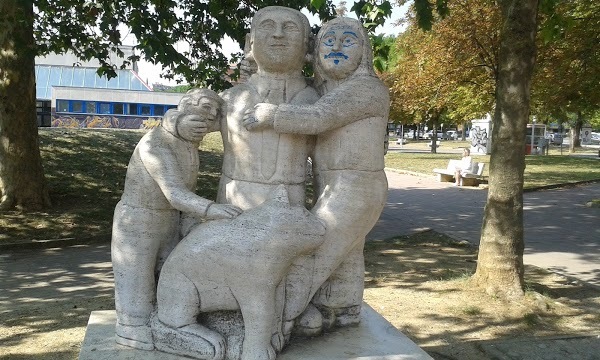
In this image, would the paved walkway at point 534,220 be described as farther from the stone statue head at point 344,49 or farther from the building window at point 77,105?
the building window at point 77,105

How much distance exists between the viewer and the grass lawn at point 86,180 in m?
9.62

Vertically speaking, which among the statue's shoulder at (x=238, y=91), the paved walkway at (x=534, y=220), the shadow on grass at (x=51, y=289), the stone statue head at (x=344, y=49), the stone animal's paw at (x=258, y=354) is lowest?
the shadow on grass at (x=51, y=289)

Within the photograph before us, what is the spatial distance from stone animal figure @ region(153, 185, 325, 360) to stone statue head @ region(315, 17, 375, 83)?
2.61ft

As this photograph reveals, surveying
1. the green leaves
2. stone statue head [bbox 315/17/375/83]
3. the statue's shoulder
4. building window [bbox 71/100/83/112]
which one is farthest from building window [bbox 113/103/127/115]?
stone statue head [bbox 315/17/375/83]

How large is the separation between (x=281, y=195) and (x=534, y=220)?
398 inches

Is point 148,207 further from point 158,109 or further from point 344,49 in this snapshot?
point 158,109

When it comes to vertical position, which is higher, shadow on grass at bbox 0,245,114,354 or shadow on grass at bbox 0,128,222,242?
shadow on grass at bbox 0,128,222,242

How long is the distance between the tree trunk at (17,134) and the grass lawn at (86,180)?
0.38 metres

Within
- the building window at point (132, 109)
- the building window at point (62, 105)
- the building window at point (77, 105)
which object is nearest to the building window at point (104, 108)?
the building window at point (77, 105)

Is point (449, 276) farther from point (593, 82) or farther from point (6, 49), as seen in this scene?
point (6, 49)

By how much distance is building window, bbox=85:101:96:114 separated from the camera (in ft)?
104

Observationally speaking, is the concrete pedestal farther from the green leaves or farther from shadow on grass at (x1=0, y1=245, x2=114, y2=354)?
the green leaves

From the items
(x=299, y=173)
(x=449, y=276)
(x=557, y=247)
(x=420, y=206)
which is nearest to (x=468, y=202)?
(x=420, y=206)

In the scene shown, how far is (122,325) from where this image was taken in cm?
320
